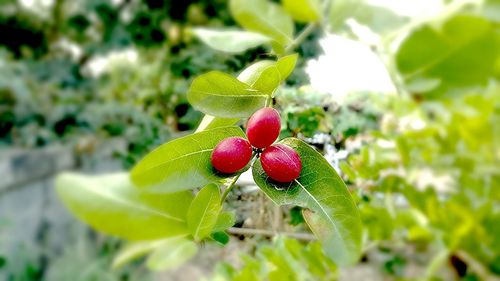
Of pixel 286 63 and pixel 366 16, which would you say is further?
pixel 366 16

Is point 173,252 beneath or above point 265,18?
beneath

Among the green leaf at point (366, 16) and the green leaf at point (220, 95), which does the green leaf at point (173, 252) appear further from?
the green leaf at point (366, 16)

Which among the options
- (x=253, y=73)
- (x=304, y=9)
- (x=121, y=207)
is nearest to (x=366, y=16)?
(x=304, y=9)

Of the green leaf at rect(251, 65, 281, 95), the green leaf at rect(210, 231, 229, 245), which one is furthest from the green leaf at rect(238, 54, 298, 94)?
the green leaf at rect(210, 231, 229, 245)

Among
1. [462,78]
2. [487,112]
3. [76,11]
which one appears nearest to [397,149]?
[487,112]

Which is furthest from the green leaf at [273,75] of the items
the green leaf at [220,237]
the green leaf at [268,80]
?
the green leaf at [220,237]

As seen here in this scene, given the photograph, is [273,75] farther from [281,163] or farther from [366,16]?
[366,16]

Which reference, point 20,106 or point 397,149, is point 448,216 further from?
point 20,106
